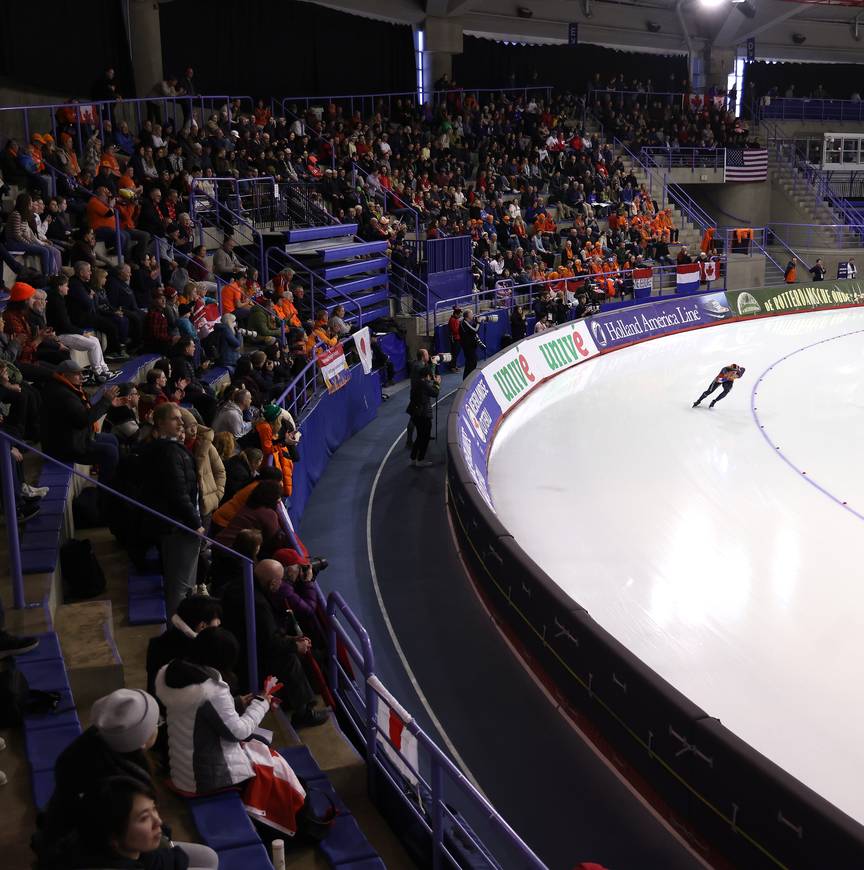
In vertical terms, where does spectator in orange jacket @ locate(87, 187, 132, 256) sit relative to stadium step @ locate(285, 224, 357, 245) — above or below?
above

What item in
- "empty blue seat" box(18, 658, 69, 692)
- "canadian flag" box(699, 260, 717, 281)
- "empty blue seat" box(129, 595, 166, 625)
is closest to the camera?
"empty blue seat" box(18, 658, 69, 692)

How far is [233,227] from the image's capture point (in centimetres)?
1672

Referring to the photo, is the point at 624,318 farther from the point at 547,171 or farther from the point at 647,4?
the point at 647,4

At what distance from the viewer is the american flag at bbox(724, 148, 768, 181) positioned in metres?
35.4

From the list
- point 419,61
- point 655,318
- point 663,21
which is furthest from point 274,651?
point 663,21

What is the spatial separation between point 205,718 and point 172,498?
2.17 metres

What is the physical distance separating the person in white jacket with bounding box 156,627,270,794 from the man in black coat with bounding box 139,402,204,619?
1844 millimetres

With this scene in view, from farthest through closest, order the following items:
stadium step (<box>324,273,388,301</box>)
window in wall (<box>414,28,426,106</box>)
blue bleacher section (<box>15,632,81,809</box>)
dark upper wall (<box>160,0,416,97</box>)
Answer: window in wall (<box>414,28,426,106</box>)
dark upper wall (<box>160,0,416,97</box>)
stadium step (<box>324,273,388,301</box>)
blue bleacher section (<box>15,632,81,809</box>)

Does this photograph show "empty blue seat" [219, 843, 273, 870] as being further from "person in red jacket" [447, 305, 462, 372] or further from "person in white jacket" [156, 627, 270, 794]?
"person in red jacket" [447, 305, 462, 372]

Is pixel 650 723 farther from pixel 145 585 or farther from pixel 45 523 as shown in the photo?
pixel 45 523

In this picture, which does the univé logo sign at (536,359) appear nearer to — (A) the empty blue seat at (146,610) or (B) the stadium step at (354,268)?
(B) the stadium step at (354,268)

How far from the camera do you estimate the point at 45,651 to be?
4.88 metres

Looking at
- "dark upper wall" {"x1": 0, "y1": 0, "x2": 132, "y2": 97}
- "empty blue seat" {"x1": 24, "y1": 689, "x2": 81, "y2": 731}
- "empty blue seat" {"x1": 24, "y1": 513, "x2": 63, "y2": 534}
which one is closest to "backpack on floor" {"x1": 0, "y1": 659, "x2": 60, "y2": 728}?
"empty blue seat" {"x1": 24, "y1": 689, "x2": 81, "y2": 731}

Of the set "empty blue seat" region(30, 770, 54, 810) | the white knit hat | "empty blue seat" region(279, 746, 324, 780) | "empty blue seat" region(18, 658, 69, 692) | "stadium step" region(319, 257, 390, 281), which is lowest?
"empty blue seat" region(279, 746, 324, 780)
